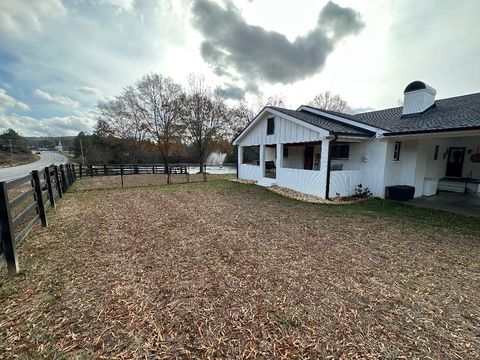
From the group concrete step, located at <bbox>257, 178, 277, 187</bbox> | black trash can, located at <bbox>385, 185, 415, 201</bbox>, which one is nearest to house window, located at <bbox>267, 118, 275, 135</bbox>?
concrete step, located at <bbox>257, 178, 277, 187</bbox>

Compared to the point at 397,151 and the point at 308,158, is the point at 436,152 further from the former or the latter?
the point at 308,158

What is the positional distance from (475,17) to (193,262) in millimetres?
12981

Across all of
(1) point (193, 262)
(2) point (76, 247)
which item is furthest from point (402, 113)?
(2) point (76, 247)

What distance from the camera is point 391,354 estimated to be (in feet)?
6.36

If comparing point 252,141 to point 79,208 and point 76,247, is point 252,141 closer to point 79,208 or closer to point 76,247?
point 79,208

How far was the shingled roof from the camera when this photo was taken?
7280 mm

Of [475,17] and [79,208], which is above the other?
[475,17]

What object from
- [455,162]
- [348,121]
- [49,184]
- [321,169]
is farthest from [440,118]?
[49,184]

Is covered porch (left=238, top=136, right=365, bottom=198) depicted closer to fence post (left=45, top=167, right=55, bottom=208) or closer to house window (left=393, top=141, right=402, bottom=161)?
house window (left=393, top=141, right=402, bottom=161)

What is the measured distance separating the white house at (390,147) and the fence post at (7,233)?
30.0 ft

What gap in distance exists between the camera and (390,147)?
9250mm

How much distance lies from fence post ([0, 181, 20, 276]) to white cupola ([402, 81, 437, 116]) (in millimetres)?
14619

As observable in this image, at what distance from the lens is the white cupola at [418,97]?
34.4ft

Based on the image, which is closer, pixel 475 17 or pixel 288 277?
pixel 288 277
